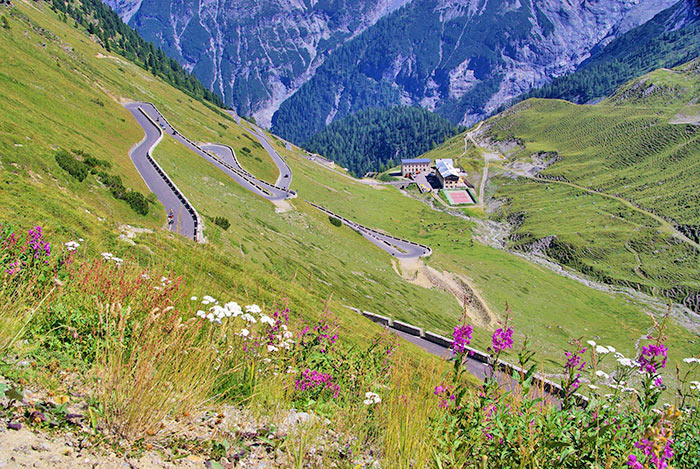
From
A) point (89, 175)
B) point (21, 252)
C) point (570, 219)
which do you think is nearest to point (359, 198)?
point (570, 219)

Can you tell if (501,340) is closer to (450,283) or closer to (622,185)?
(450,283)

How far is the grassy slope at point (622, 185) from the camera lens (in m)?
94.1

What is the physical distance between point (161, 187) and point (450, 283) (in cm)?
3953

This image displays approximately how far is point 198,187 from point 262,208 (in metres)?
7.94

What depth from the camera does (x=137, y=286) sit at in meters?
5.88

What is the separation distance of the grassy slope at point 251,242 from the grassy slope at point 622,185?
70.5ft

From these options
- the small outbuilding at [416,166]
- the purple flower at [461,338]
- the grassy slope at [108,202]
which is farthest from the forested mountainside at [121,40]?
the purple flower at [461,338]

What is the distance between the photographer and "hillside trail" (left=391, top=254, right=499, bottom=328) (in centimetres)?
4938

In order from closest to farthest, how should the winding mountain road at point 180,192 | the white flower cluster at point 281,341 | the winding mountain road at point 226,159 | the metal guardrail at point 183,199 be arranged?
the white flower cluster at point 281,341 → the metal guardrail at point 183,199 → the winding mountain road at point 180,192 → the winding mountain road at point 226,159

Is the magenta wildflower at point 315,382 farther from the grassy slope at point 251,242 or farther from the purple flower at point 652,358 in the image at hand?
the purple flower at point 652,358

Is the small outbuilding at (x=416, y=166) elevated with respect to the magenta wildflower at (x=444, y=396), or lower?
elevated

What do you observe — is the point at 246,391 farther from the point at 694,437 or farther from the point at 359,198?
the point at 359,198

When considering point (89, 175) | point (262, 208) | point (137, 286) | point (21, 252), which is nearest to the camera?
point (137, 286)

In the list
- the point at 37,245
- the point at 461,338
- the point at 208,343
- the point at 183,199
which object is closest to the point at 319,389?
the point at 208,343
